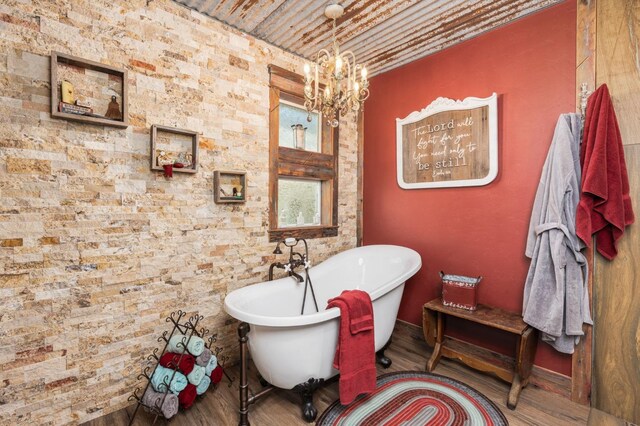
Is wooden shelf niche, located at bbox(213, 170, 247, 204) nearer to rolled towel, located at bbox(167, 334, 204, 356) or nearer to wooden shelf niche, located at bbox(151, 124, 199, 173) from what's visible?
wooden shelf niche, located at bbox(151, 124, 199, 173)

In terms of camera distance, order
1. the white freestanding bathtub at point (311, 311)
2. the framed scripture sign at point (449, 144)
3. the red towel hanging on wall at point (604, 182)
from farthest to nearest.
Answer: the framed scripture sign at point (449, 144) → the red towel hanging on wall at point (604, 182) → the white freestanding bathtub at point (311, 311)

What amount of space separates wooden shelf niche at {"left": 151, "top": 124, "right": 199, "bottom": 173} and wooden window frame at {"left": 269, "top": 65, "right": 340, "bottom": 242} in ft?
2.18

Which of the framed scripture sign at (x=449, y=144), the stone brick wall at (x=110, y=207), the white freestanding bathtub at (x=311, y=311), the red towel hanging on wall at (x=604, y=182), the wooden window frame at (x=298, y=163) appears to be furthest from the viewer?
the wooden window frame at (x=298, y=163)

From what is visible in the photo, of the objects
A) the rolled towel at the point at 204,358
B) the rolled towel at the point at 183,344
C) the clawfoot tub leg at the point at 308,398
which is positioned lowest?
the clawfoot tub leg at the point at 308,398

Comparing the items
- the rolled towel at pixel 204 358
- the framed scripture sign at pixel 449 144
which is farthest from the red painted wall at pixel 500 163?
the rolled towel at pixel 204 358

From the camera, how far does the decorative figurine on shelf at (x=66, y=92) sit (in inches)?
66.7

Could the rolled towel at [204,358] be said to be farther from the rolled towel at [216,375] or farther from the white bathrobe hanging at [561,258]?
the white bathrobe hanging at [561,258]

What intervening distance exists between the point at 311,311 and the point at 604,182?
6.87ft

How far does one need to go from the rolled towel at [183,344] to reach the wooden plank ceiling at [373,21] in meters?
2.27

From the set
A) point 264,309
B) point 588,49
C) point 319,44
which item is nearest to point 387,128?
point 319,44

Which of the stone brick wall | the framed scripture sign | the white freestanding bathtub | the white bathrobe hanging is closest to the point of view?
the stone brick wall

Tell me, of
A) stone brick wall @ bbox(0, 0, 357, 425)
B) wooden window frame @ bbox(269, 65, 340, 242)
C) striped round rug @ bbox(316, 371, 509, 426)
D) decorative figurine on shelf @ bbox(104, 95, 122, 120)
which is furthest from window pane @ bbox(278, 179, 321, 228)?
striped round rug @ bbox(316, 371, 509, 426)

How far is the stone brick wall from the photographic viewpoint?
5.26 feet

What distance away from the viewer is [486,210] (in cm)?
248
